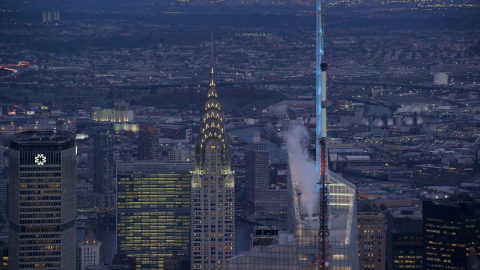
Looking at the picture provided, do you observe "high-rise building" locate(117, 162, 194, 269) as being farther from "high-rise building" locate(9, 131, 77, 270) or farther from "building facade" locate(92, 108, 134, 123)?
"building facade" locate(92, 108, 134, 123)

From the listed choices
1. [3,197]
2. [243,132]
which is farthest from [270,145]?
[3,197]

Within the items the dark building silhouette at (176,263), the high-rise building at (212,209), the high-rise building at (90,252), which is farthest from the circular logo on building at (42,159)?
the dark building silhouette at (176,263)

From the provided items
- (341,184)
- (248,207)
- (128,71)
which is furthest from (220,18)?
(341,184)

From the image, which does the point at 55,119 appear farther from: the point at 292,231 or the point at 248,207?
the point at 292,231

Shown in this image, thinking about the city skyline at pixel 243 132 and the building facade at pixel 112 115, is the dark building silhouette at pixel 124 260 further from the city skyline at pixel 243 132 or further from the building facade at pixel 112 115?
the building facade at pixel 112 115

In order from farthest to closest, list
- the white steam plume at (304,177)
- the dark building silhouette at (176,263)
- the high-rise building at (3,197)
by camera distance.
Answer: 1. the high-rise building at (3,197)
2. the dark building silhouette at (176,263)
3. the white steam plume at (304,177)

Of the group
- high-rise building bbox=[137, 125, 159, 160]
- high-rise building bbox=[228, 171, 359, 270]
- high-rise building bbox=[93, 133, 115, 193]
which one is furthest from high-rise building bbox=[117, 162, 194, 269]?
high-rise building bbox=[228, 171, 359, 270]
